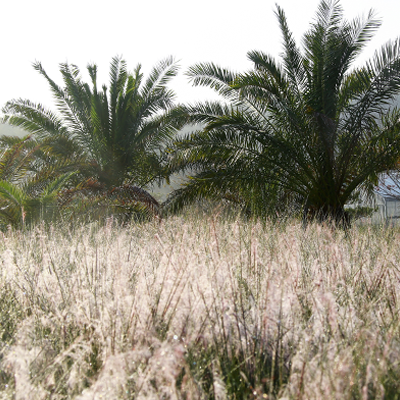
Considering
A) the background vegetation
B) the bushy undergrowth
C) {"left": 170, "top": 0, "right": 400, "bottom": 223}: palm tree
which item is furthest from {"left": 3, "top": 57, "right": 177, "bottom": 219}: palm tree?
the bushy undergrowth

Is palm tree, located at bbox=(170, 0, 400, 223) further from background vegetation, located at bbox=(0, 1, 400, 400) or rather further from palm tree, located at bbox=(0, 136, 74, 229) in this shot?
palm tree, located at bbox=(0, 136, 74, 229)

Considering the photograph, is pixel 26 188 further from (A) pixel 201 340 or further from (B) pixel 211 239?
(A) pixel 201 340

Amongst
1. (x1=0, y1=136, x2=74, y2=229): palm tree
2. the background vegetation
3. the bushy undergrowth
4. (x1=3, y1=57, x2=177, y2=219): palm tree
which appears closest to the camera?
the bushy undergrowth

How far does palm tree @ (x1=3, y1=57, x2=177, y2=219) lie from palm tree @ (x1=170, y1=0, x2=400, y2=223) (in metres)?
2.61

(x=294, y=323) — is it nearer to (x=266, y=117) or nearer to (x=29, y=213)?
(x=29, y=213)

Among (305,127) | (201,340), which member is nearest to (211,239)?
(201,340)

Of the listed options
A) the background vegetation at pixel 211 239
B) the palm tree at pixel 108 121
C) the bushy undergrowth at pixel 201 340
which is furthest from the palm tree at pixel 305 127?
the bushy undergrowth at pixel 201 340

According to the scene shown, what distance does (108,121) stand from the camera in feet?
40.4

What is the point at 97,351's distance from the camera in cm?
217

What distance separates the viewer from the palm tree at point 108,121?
12.0 m

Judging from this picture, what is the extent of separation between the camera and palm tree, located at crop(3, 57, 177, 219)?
12.0 metres

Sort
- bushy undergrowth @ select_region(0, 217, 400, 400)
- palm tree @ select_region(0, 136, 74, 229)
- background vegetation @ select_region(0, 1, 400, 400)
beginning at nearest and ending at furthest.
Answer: bushy undergrowth @ select_region(0, 217, 400, 400), background vegetation @ select_region(0, 1, 400, 400), palm tree @ select_region(0, 136, 74, 229)

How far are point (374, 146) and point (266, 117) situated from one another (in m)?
2.46

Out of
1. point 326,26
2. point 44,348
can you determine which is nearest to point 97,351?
point 44,348
